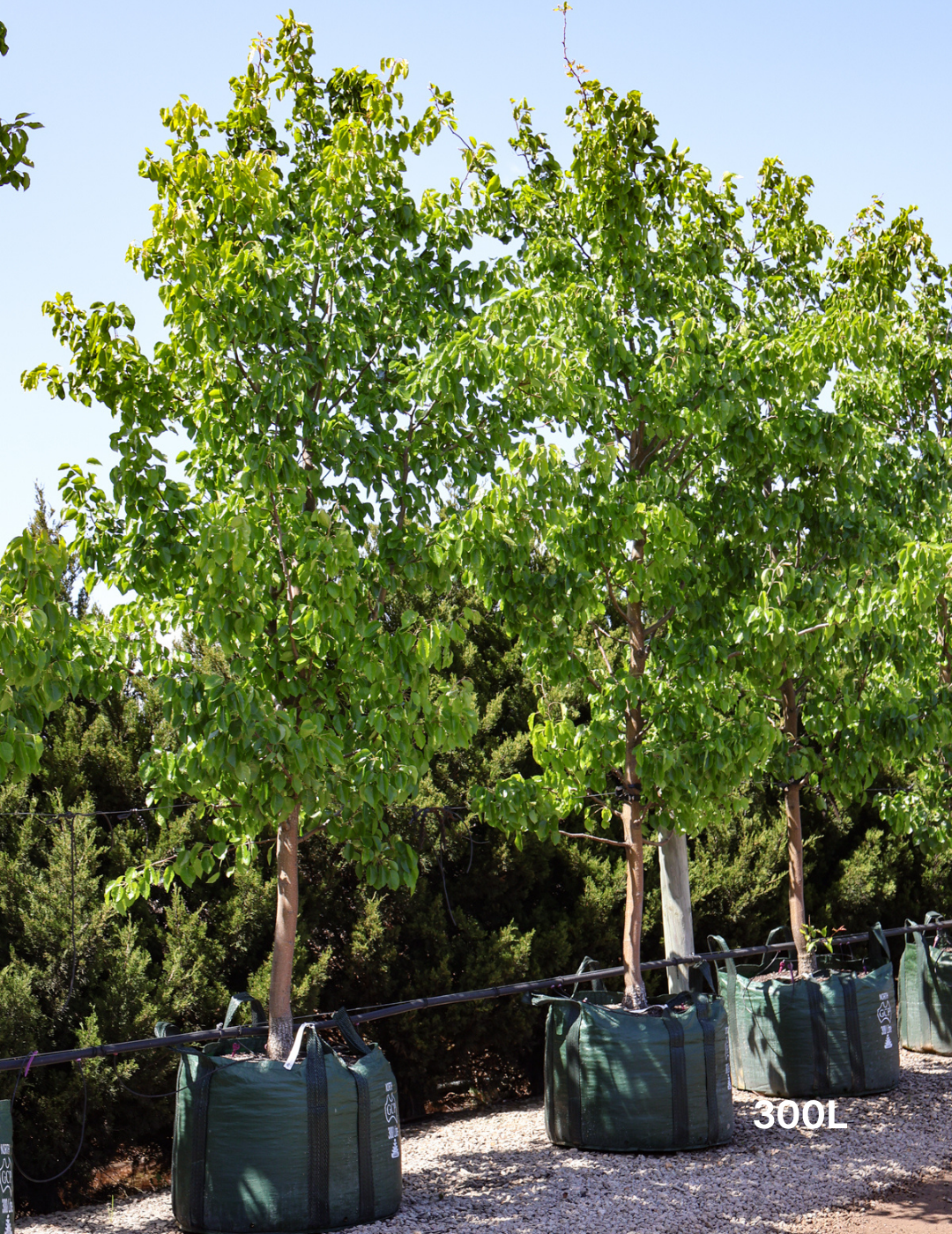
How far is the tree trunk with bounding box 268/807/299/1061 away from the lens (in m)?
5.36

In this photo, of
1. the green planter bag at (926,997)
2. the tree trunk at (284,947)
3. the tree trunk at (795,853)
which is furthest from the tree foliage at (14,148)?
the green planter bag at (926,997)

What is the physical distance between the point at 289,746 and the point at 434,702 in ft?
2.85

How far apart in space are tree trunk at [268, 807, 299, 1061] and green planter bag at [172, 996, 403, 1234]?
27 centimetres

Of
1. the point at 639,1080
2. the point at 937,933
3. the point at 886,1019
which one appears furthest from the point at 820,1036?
the point at 937,933

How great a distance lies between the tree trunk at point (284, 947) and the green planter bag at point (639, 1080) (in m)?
1.53

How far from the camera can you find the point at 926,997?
903cm

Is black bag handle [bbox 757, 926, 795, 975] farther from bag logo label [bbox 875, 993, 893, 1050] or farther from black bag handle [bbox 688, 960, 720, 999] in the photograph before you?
bag logo label [bbox 875, 993, 893, 1050]

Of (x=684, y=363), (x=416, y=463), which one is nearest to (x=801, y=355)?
(x=684, y=363)

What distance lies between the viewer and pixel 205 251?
510cm

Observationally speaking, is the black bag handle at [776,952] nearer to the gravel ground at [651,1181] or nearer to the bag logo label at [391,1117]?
the gravel ground at [651,1181]

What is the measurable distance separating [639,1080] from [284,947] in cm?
204

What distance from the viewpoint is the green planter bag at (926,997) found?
8914 millimetres

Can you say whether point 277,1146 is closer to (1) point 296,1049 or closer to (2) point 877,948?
(1) point 296,1049

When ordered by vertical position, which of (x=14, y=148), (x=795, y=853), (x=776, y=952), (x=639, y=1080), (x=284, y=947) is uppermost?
(x=14, y=148)
